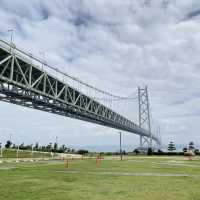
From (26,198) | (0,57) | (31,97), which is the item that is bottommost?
(26,198)

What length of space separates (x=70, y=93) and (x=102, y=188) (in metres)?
50.4

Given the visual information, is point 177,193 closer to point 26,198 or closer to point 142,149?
point 26,198

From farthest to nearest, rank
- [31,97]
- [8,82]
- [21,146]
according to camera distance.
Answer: [21,146] < [31,97] < [8,82]

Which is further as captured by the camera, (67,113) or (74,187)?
(67,113)

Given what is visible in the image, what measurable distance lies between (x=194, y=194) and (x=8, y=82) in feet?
102

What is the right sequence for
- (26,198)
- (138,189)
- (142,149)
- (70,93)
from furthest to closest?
(142,149)
(70,93)
(138,189)
(26,198)

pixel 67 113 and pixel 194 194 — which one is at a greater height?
pixel 67 113

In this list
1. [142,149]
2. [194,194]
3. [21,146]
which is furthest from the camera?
[21,146]

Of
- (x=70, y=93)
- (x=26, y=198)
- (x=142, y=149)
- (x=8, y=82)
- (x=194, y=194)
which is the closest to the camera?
(x=26, y=198)

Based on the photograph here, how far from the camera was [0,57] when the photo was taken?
4153 cm

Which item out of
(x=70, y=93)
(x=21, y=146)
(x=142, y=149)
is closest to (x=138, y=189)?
(x=70, y=93)

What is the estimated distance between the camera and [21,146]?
5128 inches

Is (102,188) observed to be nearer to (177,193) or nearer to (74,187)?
(74,187)

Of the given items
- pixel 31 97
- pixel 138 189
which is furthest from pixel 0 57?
pixel 138 189
